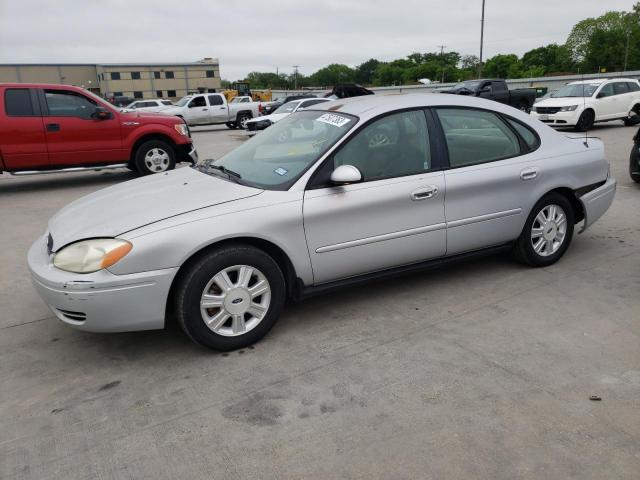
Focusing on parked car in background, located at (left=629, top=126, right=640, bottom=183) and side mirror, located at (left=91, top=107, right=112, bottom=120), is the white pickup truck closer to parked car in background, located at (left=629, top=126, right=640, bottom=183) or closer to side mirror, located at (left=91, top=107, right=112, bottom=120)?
side mirror, located at (left=91, top=107, right=112, bottom=120)

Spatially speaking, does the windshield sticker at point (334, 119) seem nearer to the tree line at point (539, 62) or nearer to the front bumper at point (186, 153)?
the front bumper at point (186, 153)

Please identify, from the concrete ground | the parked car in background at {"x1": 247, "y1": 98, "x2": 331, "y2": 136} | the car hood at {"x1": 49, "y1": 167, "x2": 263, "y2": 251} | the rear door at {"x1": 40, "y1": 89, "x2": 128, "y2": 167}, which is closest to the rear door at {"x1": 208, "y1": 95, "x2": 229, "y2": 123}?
the parked car in background at {"x1": 247, "y1": 98, "x2": 331, "y2": 136}

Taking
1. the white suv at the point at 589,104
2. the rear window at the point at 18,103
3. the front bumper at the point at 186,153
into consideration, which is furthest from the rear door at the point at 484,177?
the white suv at the point at 589,104

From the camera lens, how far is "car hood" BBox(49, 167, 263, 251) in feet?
10.6

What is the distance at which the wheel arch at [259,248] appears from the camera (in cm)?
319

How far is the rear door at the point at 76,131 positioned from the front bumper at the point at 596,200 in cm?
759

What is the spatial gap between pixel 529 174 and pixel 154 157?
727 cm

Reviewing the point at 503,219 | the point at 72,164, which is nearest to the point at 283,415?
the point at 503,219

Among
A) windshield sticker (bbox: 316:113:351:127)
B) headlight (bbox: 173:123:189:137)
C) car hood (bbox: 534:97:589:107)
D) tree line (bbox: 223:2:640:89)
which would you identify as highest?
tree line (bbox: 223:2:640:89)

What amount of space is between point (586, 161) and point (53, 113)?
7.97m

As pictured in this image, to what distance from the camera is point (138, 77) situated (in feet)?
276

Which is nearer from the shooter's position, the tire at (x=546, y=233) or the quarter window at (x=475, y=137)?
the quarter window at (x=475, y=137)

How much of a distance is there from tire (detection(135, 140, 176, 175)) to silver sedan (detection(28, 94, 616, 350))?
223 inches

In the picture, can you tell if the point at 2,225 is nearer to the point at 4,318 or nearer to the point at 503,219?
the point at 4,318
